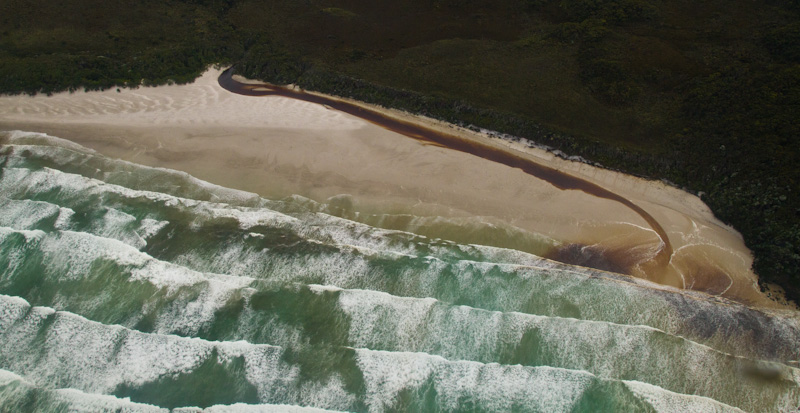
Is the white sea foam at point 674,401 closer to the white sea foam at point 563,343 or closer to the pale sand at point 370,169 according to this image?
the white sea foam at point 563,343

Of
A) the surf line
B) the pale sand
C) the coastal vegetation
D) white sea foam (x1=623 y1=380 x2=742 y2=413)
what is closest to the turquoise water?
white sea foam (x1=623 y1=380 x2=742 y2=413)

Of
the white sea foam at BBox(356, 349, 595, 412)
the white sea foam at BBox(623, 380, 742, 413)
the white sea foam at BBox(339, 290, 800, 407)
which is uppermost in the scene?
the white sea foam at BBox(339, 290, 800, 407)

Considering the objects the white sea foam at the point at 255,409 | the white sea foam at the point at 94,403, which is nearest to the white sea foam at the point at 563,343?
the white sea foam at the point at 255,409

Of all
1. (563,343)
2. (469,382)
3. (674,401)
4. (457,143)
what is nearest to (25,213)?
(469,382)

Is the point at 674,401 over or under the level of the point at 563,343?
under

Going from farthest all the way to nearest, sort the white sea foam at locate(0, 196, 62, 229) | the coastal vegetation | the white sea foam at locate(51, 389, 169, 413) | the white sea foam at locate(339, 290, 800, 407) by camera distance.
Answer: the coastal vegetation
the white sea foam at locate(0, 196, 62, 229)
the white sea foam at locate(339, 290, 800, 407)
the white sea foam at locate(51, 389, 169, 413)

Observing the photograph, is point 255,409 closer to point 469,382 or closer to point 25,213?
point 469,382

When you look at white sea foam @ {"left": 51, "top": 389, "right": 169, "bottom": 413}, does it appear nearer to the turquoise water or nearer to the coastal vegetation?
the turquoise water
